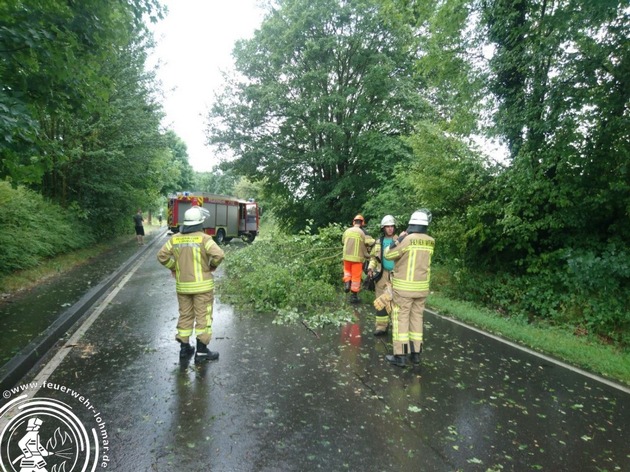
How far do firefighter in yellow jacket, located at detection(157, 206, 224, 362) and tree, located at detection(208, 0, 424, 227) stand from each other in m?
10.7

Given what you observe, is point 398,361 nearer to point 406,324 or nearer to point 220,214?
point 406,324

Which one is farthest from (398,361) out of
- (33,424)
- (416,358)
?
(33,424)

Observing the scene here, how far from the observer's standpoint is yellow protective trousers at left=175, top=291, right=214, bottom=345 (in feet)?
15.9

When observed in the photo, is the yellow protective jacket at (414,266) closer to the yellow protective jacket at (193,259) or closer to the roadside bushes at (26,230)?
the yellow protective jacket at (193,259)

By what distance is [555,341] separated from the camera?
6.28 metres

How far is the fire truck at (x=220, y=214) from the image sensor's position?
20.4 meters

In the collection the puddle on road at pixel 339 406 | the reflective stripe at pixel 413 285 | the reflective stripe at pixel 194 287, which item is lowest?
the puddle on road at pixel 339 406

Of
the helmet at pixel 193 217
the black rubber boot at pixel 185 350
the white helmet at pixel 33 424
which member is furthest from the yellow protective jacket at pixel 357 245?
the white helmet at pixel 33 424

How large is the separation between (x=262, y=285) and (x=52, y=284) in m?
5.01

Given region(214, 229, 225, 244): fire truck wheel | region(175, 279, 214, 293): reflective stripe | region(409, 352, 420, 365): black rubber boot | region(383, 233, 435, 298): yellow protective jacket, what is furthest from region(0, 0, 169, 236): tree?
region(214, 229, 225, 244): fire truck wheel

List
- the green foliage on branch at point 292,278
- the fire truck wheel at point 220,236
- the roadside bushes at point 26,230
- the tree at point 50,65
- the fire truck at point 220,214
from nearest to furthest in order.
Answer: the tree at point 50,65, the green foliage on branch at point 292,278, the roadside bushes at point 26,230, the fire truck at point 220,214, the fire truck wheel at point 220,236

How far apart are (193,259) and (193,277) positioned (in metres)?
0.22

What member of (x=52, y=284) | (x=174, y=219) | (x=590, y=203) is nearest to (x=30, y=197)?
(x=52, y=284)

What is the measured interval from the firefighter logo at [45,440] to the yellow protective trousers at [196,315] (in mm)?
1503
